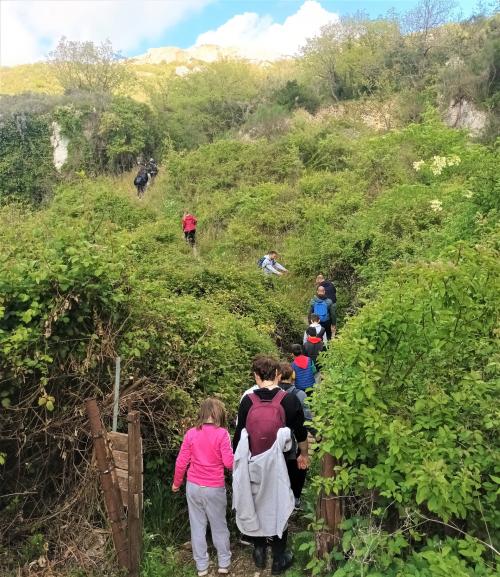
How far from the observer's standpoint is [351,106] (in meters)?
25.1

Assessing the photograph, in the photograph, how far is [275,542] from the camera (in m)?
4.01

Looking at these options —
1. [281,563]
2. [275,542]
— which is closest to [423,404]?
[275,542]

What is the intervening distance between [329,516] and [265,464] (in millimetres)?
598

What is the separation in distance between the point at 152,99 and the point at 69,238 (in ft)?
87.6

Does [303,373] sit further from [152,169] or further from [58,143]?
[58,143]

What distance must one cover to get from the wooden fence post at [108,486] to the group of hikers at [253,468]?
0.52m

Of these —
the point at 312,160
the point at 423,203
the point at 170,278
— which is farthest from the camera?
the point at 312,160

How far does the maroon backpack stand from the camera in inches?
150

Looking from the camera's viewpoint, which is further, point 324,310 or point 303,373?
point 324,310

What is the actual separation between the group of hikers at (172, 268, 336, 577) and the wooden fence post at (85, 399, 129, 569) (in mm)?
524

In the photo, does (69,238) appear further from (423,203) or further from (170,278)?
(423,203)

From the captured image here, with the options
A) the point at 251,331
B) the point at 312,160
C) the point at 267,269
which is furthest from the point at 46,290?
the point at 312,160

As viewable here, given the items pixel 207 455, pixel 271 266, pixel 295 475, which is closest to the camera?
pixel 207 455

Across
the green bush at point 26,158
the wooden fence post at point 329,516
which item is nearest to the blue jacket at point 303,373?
the wooden fence post at point 329,516
